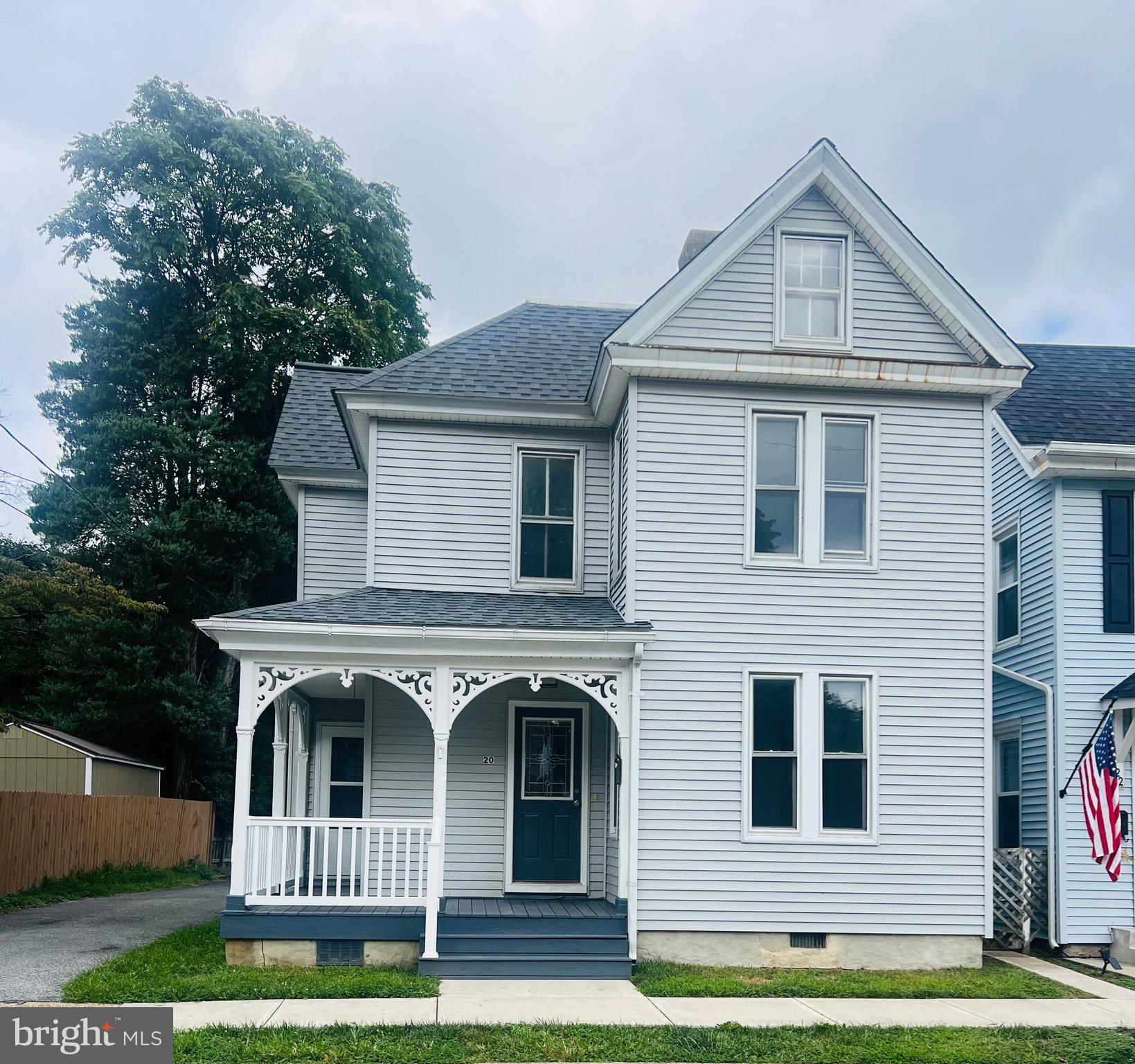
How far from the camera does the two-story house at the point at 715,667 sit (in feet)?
41.6

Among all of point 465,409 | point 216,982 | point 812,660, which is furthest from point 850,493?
point 216,982

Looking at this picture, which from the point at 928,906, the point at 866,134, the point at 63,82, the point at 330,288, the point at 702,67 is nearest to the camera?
the point at 928,906

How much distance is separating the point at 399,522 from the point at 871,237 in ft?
21.1

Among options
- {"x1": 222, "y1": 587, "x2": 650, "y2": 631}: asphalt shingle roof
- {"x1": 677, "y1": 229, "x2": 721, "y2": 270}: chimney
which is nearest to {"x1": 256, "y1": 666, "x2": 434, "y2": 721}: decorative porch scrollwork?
{"x1": 222, "y1": 587, "x2": 650, "y2": 631}: asphalt shingle roof

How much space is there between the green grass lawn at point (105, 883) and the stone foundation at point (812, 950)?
1077 cm

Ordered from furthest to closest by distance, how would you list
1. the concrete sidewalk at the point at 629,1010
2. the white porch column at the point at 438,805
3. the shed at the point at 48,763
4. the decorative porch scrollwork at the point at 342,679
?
the shed at the point at 48,763, the decorative porch scrollwork at the point at 342,679, the white porch column at the point at 438,805, the concrete sidewalk at the point at 629,1010

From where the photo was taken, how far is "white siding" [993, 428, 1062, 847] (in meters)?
15.4

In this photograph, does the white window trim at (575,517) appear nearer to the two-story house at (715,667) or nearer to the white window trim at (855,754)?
the two-story house at (715,667)

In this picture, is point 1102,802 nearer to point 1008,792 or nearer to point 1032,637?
point 1032,637

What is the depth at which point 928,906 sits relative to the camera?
13078 millimetres

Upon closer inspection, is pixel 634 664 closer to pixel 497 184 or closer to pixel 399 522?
pixel 399 522

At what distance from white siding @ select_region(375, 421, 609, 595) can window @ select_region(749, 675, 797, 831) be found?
9.05ft

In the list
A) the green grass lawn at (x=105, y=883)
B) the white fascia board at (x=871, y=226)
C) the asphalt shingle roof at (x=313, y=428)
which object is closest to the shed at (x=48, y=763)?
the green grass lawn at (x=105, y=883)

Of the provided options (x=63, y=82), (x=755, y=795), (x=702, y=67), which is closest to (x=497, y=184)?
(x=63, y=82)
